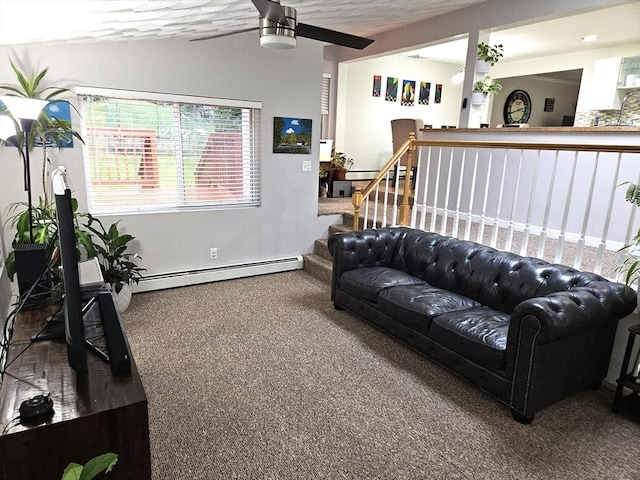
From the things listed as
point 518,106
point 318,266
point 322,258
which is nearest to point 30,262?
point 318,266

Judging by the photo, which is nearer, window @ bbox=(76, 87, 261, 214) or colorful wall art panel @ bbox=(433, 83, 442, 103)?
window @ bbox=(76, 87, 261, 214)

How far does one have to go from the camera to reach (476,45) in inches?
197

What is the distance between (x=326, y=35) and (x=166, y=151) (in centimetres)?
224

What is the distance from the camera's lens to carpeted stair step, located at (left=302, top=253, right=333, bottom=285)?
15.8 feet

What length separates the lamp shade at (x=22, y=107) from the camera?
2.35m

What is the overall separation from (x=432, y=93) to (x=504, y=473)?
843 cm

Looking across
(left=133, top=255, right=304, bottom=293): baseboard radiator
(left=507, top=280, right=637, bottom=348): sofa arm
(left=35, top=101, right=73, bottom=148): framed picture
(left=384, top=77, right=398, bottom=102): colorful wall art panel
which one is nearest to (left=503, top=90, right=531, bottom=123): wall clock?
(left=384, top=77, right=398, bottom=102): colorful wall art panel

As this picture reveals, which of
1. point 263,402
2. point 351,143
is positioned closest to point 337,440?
point 263,402

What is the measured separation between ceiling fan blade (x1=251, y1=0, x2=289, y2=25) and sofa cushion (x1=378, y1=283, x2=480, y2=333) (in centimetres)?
208

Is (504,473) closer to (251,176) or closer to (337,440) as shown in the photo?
(337,440)

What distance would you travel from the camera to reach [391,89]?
838 cm

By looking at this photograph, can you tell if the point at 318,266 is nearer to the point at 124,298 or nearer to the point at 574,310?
the point at 124,298

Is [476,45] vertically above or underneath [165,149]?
above

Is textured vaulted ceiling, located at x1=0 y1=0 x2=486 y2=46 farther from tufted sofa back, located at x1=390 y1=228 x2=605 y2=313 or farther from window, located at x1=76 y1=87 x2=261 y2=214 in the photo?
tufted sofa back, located at x1=390 y1=228 x2=605 y2=313
